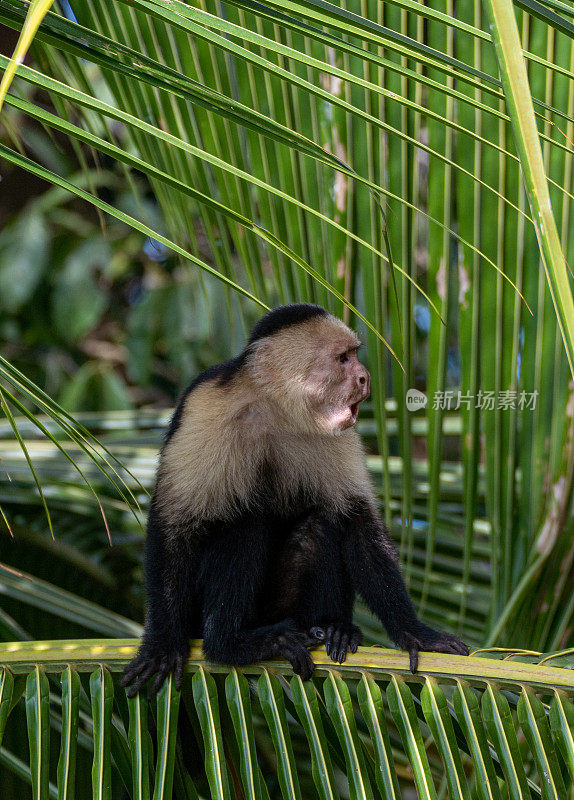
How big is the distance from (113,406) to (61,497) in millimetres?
1401

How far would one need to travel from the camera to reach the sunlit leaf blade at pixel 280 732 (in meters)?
1.35

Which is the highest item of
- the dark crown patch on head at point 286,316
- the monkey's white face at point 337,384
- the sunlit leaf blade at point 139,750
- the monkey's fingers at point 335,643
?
the dark crown patch on head at point 286,316

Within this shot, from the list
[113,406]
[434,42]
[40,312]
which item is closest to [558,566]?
[434,42]

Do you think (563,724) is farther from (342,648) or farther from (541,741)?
(342,648)

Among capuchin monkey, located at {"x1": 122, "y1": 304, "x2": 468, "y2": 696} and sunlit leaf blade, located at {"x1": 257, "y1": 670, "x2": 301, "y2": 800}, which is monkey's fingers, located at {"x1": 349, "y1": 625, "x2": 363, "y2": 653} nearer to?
capuchin monkey, located at {"x1": 122, "y1": 304, "x2": 468, "y2": 696}

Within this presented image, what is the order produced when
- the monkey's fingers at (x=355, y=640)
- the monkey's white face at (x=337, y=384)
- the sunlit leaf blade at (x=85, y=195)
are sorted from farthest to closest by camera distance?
the monkey's white face at (x=337, y=384) → the monkey's fingers at (x=355, y=640) → the sunlit leaf blade at (x=85, y=195)

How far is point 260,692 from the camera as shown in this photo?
158cm

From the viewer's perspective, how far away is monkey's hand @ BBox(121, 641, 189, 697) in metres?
1.71

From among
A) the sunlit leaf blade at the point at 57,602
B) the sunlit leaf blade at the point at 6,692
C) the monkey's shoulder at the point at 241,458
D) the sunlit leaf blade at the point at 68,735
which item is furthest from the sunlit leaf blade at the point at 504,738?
the sunlit leaf blade at the point at 57,602

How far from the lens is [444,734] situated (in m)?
1.38

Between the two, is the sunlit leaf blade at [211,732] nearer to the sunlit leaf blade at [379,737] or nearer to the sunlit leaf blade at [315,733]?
the sunlit leaf blade at [315,733]

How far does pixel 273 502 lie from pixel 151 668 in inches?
27.9

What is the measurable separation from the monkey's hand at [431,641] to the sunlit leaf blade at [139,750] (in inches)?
24.4

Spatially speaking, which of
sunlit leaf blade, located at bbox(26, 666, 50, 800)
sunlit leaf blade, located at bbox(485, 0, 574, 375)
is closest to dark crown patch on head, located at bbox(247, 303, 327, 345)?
sunlit leaf blade, located at bbox(26, 666, 50, 800)
